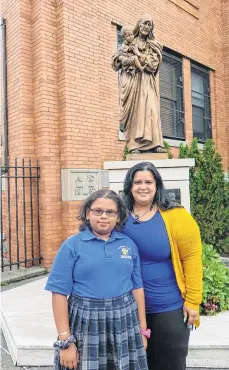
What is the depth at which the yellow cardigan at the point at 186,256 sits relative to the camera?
204cm

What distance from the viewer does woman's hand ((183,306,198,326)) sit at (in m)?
2.05

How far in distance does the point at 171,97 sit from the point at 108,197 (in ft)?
26.4

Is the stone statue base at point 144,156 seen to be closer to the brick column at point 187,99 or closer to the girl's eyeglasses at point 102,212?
the girl's eyeglasses at point 102,212

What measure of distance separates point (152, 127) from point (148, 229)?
2.55 metres

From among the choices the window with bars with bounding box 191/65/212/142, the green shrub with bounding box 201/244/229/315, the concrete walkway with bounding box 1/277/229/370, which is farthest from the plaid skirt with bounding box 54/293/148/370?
the window with bars with bounding box 191/65/212/142

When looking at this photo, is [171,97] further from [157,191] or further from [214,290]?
[157,191]

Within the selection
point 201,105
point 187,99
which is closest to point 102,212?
point 187,99

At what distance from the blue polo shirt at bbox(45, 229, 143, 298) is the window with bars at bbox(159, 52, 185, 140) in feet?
24.7

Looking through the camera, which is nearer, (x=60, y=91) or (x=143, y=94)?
(x=143, y=94)

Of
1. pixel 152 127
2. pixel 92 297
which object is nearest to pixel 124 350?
pixel 92 297

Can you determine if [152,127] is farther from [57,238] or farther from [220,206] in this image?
[220,206]

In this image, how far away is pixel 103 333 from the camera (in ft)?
6.03

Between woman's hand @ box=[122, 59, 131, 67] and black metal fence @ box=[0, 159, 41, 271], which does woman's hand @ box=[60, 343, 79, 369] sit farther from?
black metal fence @ box=[0, 159, 41, 271]

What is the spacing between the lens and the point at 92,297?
184cm
